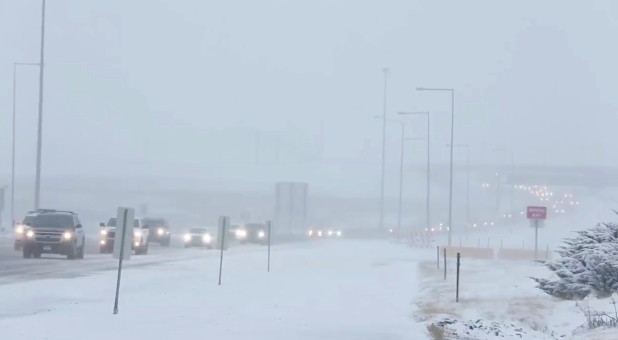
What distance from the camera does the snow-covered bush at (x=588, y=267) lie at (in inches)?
1009

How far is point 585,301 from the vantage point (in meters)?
25.0

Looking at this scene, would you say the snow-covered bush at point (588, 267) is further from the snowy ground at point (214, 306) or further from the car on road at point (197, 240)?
the car on road at point (197, 240)

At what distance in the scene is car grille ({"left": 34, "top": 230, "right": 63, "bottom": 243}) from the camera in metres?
45.0

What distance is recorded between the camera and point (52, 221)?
148ft

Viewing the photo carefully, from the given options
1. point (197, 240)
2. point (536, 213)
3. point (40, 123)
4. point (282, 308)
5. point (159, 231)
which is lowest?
point (197, 240)

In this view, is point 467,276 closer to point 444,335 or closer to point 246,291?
point 246,291

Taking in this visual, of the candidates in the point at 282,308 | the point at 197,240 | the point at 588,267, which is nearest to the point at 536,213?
the point at 588,267

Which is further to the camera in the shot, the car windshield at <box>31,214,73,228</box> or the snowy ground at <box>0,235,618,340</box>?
the car windshield at <box>31,214,73,228</box>

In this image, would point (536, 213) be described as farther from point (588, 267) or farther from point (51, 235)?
point (588, 267)

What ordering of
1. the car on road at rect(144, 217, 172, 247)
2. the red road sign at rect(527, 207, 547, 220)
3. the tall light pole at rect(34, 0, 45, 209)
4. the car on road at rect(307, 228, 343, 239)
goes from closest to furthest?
the red road sign at rect(527, 207, 547, 220) → the tall light pole at rect(34, 0, 45, 209) → the car on road at rect(144, 217, 172, 247) → the car on road at rect(307, 228, 343, 239)

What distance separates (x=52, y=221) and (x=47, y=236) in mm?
582

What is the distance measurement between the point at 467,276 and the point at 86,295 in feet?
52.4

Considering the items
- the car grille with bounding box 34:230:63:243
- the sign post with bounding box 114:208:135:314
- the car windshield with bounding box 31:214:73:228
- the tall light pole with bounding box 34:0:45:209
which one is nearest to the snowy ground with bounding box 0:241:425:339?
the sign post with bounding box 114:208:135:314

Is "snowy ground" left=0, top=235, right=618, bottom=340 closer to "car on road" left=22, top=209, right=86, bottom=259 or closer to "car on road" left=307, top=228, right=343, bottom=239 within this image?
"car on road" left=22, top=209, right=86, bottom=259
